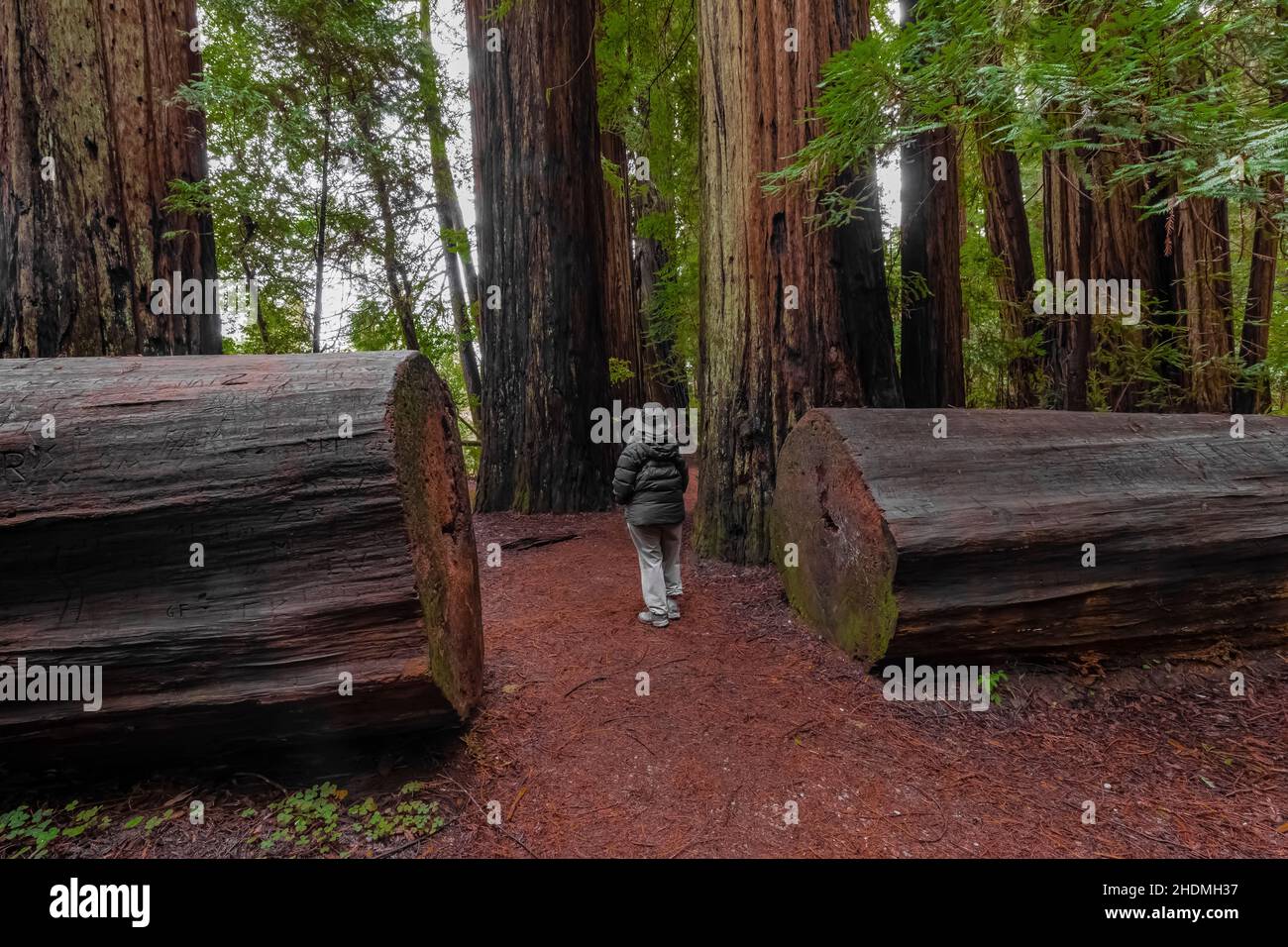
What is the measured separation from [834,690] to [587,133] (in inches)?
285

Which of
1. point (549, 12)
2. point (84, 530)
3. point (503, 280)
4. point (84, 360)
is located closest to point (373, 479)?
point (84, 530)

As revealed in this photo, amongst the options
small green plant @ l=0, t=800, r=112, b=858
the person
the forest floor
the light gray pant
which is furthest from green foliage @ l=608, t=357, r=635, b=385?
small green plant @ l=0, t=800, r=112, b=858

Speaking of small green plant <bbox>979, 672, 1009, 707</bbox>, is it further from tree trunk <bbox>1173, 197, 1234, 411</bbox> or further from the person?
tree trunk <bbox>1173, 197, 1234, 411</bbox>

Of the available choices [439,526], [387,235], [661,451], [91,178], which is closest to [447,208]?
[387,235]

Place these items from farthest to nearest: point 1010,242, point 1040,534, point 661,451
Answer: point 1010,242
point 661,451
point 1040,534

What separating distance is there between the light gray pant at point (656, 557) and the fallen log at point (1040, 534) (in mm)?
1071

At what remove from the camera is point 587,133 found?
293 inches

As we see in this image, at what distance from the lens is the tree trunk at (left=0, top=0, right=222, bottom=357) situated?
3.74 meters

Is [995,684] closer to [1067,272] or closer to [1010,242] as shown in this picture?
[1067,272]

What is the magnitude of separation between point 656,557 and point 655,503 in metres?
0.39

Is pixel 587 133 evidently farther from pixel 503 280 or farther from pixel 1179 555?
pixel 1179 555

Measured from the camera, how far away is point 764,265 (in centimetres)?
482

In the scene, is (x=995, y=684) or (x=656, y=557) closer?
(x=995, y=684)

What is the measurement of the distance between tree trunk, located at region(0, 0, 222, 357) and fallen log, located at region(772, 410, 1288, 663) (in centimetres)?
473
